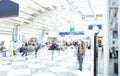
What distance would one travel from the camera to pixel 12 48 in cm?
1379

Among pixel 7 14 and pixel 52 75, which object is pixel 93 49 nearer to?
pixel 7 14

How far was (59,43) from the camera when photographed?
20.3m

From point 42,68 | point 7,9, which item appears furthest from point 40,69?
point 7,9

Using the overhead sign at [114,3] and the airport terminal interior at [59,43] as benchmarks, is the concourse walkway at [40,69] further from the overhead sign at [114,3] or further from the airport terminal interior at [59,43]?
the overhead sign at [114,3]

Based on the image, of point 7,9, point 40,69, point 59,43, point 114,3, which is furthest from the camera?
point 59,43

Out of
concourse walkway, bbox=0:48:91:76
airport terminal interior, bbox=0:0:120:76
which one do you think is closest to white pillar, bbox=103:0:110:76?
airport terminal interior, bbox=0:0:120:76

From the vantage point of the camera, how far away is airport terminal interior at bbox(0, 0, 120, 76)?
96.6 inches

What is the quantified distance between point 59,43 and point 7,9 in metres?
15.4

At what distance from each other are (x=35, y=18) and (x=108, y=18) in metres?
17.9

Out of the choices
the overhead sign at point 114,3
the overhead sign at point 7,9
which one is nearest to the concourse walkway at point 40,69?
the overhead sign at point 7,9

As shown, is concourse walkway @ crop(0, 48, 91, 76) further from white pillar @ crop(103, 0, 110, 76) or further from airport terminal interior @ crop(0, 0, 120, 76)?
white pillar @ crop(103, 0, 110, 76)

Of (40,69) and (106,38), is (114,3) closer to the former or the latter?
(106,38)

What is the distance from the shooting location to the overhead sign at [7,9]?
4.92 meters

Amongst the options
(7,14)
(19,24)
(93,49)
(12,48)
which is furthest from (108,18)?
(19,24)
